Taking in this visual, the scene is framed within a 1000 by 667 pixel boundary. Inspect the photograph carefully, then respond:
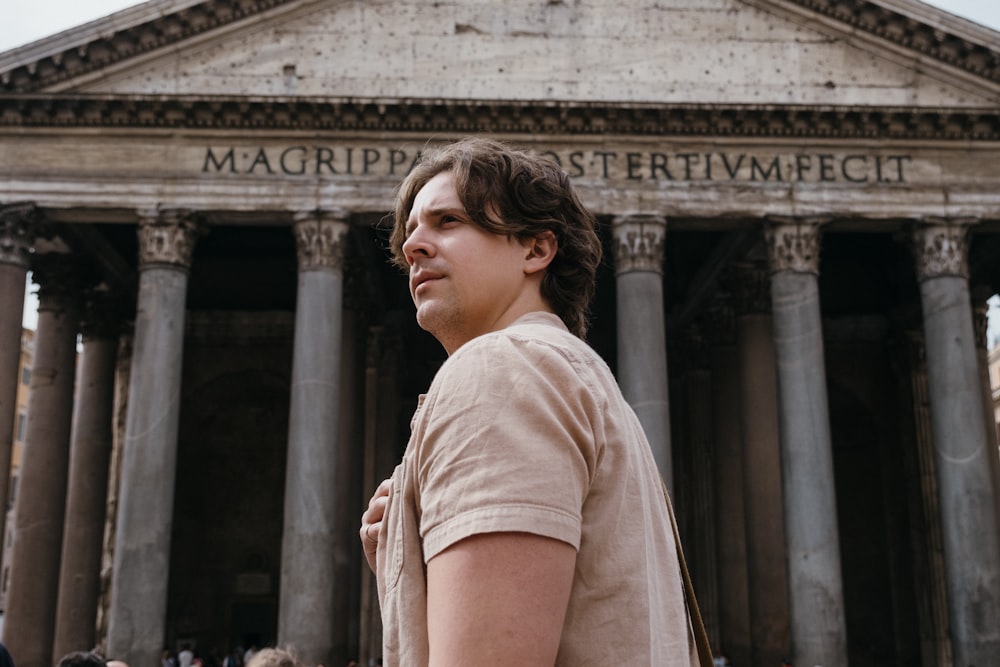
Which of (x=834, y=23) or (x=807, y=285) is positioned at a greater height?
(x=834, y=23)

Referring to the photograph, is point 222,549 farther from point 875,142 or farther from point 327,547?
point 875,142

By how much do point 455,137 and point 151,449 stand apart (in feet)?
21.0

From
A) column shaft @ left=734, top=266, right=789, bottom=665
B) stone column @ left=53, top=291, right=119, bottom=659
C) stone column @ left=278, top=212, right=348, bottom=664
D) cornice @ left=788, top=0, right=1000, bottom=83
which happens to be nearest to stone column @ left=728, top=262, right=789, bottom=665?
column shaft @ left=734, top=266, right=789, bottom=665

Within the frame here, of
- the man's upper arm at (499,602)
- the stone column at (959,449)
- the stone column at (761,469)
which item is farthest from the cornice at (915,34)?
the man's upper arm at (499,602)

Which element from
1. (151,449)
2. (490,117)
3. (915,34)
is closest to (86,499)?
(151,449)

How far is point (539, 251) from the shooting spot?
156cm

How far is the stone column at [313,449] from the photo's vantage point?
15125 mm

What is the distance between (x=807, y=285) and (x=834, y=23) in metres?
4.59

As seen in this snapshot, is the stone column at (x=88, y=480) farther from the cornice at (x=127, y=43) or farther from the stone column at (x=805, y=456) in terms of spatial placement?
the stone column at (x=805, y=456)

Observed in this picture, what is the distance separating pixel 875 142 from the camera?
17.1 metres

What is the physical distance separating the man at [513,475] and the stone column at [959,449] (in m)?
15.5

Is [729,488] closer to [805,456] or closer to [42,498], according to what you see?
[805,456]

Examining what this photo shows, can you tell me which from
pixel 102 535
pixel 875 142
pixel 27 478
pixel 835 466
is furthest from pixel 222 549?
pixel 875 142

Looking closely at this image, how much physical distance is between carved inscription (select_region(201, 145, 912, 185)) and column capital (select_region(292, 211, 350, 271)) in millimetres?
695
